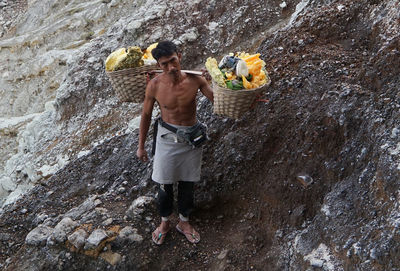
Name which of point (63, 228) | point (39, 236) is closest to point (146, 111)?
point (63, 228)

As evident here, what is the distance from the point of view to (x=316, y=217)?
3.45 metres

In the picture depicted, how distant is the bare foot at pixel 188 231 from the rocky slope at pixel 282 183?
0.08m

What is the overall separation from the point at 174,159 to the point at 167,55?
89 cm

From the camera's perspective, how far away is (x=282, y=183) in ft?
12.7

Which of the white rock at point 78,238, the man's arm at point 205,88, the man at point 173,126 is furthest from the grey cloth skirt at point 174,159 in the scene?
the white rock at point 78,238

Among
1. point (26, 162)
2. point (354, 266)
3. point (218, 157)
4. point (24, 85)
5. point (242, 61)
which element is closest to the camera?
point (354, 266)

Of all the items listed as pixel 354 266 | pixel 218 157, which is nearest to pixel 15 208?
pixel 218 157

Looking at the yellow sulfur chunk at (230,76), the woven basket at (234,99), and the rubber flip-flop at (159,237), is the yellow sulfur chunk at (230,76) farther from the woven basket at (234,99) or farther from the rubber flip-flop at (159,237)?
the rubber flip-flop at (159,237)

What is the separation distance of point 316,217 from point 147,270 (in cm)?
154

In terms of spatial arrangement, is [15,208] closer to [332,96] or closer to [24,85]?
[332,96]

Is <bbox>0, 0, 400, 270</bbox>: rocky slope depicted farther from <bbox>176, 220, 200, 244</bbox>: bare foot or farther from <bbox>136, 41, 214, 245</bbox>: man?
<bbox>136, 41, 214, 245</bbox>: man

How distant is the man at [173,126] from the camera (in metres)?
3.45

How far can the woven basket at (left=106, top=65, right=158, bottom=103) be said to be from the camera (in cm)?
390

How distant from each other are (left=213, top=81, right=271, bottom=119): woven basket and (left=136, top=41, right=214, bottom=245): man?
9.4 inches
